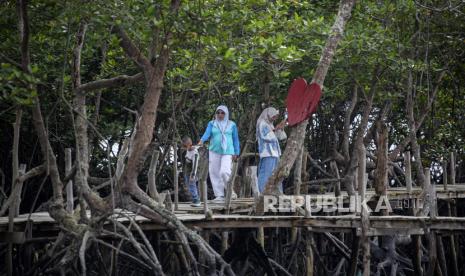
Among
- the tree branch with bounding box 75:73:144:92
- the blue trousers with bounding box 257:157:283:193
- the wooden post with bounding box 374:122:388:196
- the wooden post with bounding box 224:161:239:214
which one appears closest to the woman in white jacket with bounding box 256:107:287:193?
the blue trousers with bounding box 257:157:283:193

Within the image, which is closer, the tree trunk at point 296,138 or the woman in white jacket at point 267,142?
the tree trunk at point 296,138

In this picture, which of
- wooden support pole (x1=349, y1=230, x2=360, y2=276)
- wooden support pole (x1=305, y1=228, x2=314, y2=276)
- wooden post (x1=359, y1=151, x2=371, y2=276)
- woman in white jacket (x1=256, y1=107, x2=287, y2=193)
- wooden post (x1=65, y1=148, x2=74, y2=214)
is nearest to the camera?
wooden post (x1=359, y1=151, x2=371, y2=276)

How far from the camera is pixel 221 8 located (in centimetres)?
801

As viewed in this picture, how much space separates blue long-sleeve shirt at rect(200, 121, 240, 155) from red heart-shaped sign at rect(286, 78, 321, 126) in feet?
5.13

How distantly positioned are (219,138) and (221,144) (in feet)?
0.24

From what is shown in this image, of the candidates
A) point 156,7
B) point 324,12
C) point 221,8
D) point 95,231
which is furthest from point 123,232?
point 324,12

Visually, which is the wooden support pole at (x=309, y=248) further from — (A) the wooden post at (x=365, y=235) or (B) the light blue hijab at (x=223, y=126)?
(B) the light blue hijab at (x=223, y=126)

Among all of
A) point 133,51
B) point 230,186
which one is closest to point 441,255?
point 230,186

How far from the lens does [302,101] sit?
8203 millimetres

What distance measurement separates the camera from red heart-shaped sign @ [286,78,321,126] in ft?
Result: 26.7

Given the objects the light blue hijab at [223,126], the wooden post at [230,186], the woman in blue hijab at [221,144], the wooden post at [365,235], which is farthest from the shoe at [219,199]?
the wooden post at [365,235]

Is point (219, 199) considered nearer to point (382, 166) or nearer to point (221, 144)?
point (221, 144)

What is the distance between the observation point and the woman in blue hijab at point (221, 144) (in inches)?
382

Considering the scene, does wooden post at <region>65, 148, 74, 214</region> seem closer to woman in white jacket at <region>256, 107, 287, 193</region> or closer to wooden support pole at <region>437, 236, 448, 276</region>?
woman in white jacket at <region>256, 107, 287, 193</region>
